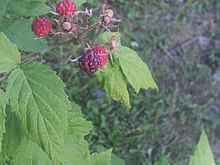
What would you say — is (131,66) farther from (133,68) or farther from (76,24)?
(76,24)

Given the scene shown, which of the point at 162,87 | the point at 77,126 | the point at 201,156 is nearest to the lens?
the point at 77,126

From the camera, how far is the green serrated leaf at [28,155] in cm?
140

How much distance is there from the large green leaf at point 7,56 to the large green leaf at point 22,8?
0.21m

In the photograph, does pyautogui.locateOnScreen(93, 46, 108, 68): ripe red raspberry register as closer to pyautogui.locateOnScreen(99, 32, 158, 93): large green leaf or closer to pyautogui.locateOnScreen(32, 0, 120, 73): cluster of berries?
pyautogui.locateOnScreen(32, 0, 120, 73): cluster of berries

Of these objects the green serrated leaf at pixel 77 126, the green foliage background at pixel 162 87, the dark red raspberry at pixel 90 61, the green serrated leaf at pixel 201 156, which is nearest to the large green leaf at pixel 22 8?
the dark red raspberry at pixel 90 61

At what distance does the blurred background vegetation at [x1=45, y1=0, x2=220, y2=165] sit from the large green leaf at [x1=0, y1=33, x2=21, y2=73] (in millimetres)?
1710

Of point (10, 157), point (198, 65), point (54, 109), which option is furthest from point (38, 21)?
point (198, 65)


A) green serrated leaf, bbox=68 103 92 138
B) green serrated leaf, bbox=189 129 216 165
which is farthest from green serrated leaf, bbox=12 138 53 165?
green serrated leaf, bbox=189 129 216 165

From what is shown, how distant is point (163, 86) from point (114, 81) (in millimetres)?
1893

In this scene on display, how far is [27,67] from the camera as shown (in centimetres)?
127

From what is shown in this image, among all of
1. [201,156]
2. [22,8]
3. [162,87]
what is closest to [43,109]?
[22,8]

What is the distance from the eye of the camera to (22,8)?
1.49 meters

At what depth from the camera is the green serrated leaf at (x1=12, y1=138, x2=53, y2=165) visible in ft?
4.59

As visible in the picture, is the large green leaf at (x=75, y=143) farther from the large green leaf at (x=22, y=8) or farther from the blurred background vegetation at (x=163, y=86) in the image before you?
the blurred background vegetation at (x=163, y=86)
